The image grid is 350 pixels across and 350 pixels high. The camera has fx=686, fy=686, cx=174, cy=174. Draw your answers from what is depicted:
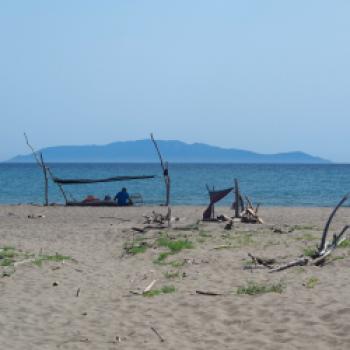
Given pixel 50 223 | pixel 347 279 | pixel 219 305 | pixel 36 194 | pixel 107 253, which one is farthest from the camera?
pixel 36 194

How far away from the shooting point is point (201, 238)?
1675cm

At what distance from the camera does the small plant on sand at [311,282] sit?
33.4 ft

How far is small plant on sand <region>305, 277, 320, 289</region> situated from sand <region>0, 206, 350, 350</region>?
20 mm

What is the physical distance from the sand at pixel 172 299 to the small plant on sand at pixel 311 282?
0.02 m

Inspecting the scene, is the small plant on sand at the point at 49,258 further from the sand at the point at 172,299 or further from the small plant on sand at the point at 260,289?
the small plant on sand at the point at 260,289

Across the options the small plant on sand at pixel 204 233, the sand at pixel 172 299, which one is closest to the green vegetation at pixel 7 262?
the sand at pixel 172 299

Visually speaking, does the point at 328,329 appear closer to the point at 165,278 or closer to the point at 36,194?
the point at 165,278

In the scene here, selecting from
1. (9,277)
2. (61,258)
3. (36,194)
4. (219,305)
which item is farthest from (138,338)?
(36,194)

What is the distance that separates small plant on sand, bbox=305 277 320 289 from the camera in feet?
33.4

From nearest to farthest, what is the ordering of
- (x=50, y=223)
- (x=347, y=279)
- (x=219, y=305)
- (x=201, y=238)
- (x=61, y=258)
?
(x=219, y=305), (x=347, y=279), (x=61, y=258), (x=201, y=238), (x=50, y=223)

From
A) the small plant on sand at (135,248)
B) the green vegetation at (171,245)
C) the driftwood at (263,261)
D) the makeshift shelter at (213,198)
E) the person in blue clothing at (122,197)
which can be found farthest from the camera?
the person in blue clothing at (122,197)

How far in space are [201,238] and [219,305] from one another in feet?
24.2

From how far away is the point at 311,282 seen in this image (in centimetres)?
1045

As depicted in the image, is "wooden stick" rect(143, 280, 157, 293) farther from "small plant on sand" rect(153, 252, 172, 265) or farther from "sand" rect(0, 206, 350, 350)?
"small plant on sand" rect(153, 252, 172, 265)
